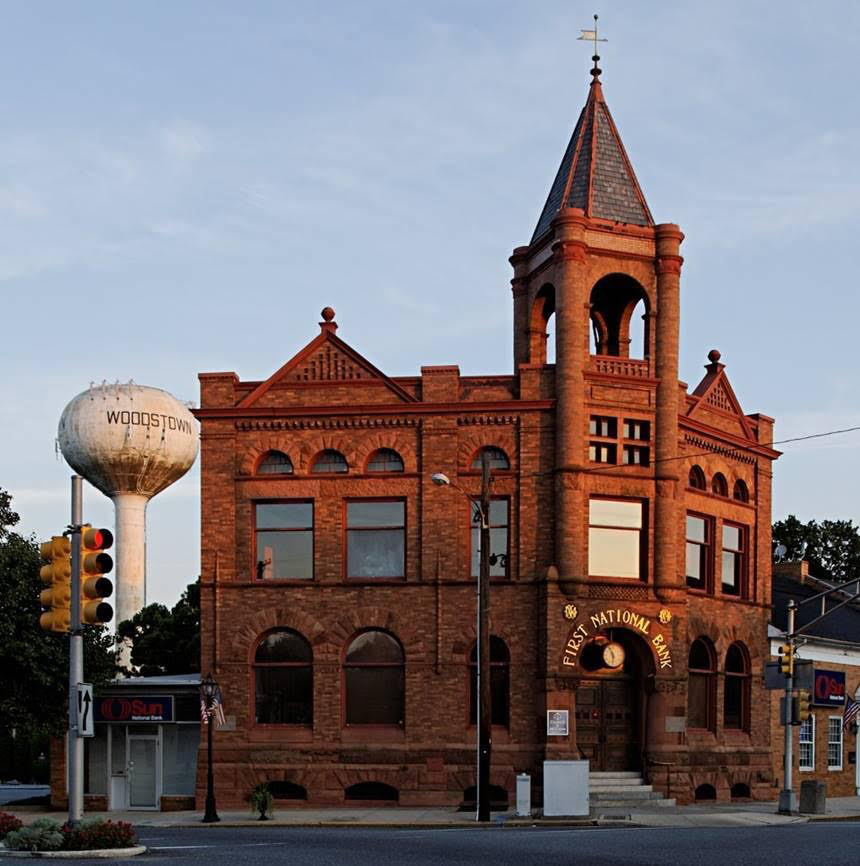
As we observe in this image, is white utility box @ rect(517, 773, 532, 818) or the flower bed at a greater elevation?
the flower bed

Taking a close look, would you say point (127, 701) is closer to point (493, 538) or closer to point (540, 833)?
point (493, 538)

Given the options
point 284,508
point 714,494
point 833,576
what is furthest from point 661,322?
point 833,576

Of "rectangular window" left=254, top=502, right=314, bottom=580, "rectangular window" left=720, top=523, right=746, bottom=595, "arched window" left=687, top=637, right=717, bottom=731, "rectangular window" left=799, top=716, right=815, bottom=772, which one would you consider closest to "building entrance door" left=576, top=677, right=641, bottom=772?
"arched window" left=687, top=637, right=717, bottom=731

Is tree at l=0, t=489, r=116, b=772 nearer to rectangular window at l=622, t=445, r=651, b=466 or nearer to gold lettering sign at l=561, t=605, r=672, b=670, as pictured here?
gold lettering sign at l=561, t=605, r=672, b=670

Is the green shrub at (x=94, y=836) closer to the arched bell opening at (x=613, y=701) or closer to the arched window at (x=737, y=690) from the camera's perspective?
the arched bell opening at (x=613, y=701)

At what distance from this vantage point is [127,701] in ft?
146

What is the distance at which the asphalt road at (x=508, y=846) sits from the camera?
22922 millimetres

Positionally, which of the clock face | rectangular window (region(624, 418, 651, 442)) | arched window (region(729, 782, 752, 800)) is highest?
rectangular window (region(624, 418, 651, 442))

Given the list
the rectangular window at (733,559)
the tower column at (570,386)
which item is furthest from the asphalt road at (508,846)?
the rectangular window at (733,559)

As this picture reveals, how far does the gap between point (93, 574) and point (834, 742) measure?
37.2 metres

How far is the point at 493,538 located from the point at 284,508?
20.3ft

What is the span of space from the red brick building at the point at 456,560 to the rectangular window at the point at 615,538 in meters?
0.07

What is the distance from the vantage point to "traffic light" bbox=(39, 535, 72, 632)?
20938 mm

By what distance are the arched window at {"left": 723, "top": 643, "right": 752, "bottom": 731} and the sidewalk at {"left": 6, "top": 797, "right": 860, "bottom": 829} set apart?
3.22 metres
